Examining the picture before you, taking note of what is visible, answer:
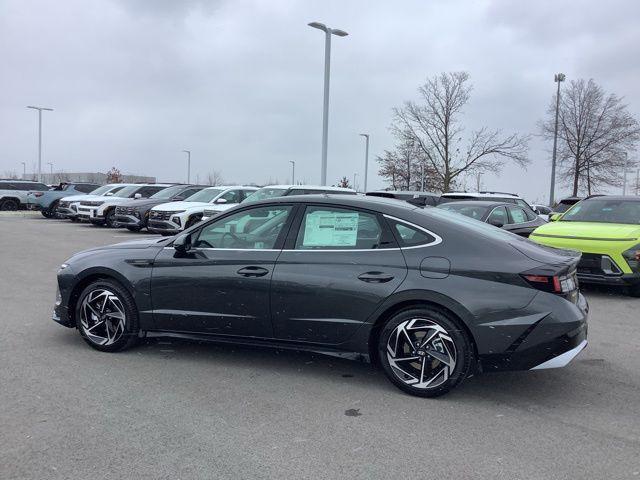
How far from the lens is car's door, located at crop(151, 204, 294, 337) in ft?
15.6

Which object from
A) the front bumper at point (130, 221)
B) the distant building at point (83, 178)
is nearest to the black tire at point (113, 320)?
the front bumper at point (130, 221)

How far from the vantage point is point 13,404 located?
13.2 ft

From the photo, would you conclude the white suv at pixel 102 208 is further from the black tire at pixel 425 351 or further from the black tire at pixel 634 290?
the black tire at pixel 425 351

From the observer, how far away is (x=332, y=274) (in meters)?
4.52

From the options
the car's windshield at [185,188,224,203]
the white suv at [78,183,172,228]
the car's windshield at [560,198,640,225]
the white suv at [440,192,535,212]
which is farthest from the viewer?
the white suv at [78,183,172,228]

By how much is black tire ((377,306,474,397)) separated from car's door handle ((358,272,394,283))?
0.28 meters

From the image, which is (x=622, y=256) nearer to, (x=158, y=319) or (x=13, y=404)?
(x=158, y=319)

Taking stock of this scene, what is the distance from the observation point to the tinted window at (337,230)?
15.1ft

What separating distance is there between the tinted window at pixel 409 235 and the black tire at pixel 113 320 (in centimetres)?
248

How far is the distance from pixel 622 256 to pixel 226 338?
6076mm

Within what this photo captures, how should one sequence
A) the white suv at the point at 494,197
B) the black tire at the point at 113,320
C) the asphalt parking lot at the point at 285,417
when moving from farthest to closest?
the white suv at the point at 494,197, the black tire at the point at 113,320, the asphalt parking lot at the point at 285,417

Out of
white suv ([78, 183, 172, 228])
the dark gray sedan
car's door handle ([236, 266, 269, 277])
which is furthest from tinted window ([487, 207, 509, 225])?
white suv ([78, 183, 172, 228])

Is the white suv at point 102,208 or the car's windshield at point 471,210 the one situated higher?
the car's windshield at point 471,210

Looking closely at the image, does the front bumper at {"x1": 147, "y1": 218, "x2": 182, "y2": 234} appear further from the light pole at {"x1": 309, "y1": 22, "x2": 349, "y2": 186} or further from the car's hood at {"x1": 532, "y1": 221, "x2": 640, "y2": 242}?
the car's hood at {"x1": 532, "y1": 221, "x2": 640, "y2": 242}
